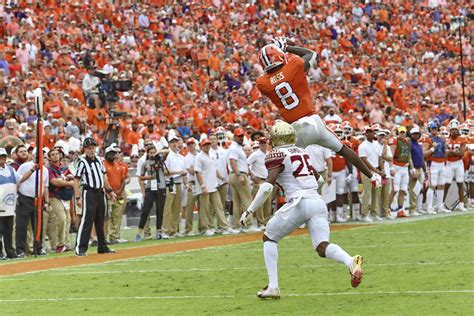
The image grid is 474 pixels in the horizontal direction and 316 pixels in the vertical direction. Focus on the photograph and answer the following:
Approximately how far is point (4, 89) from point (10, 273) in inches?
398

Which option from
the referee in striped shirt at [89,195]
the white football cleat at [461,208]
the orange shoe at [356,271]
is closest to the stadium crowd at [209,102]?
the white football cleat at [461,208]

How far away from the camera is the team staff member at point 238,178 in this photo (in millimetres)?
21016


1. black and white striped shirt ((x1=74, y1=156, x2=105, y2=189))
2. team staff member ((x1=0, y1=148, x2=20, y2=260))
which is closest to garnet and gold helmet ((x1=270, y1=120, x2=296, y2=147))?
black and white striped shirt ((x1=74, y1=156, x2=105, y2=189))

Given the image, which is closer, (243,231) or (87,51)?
(243,231)

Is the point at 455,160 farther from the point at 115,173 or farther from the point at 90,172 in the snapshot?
the point at 90,172

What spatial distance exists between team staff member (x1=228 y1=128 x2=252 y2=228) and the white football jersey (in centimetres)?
1015

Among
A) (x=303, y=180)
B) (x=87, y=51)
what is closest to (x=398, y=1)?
(x=87, y=51)

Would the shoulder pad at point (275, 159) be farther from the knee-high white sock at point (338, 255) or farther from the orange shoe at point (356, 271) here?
the orange shoe at point (356, 271)

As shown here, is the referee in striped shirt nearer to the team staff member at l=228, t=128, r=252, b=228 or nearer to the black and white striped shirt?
the black and white striped shirt

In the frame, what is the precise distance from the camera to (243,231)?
21109mm

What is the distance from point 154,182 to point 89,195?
332cm

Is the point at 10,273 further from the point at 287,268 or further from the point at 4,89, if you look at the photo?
the point at 4,89

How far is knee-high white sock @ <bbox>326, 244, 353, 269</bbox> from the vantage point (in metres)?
10.3

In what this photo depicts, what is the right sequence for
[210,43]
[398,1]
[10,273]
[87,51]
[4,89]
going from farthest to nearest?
[398,1]
[210,43]
[87,51]
[4,89]
[10,273]
